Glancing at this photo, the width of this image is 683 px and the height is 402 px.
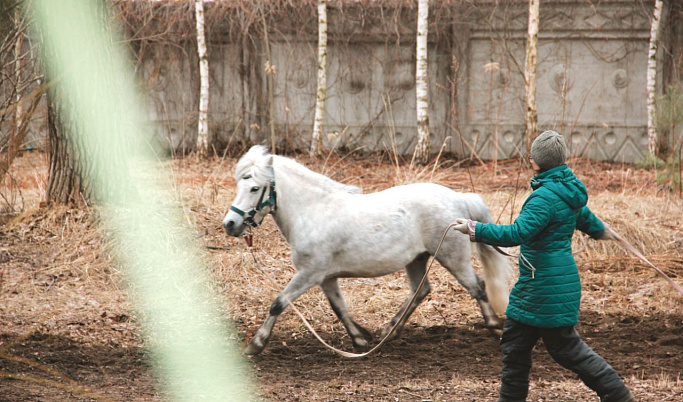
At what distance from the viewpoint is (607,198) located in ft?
29.9

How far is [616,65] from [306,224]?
1033 centimetres

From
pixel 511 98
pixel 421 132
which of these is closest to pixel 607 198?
pixel 421 132

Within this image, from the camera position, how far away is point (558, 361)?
3738 millimetres

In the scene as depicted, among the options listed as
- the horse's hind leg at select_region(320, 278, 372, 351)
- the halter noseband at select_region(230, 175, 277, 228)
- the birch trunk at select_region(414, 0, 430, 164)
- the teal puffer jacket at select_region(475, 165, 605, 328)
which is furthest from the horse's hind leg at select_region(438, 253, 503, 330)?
the birch trunk at select_region(414, 0, 430, 164)

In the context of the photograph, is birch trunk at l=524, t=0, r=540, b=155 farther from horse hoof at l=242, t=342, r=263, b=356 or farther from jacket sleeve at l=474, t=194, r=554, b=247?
jacket sleeve at l=474, t=194, r=554, b=247

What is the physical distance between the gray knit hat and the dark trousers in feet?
2.90

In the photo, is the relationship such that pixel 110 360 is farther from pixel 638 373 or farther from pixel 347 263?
pixel 638 373

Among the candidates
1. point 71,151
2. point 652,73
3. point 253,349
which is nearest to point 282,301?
point 253,349

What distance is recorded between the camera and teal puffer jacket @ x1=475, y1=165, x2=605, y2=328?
3621 millimetres

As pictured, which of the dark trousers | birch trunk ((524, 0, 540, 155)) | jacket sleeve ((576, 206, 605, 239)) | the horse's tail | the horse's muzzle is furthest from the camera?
birch trunk ((524, 0, 540, 155))

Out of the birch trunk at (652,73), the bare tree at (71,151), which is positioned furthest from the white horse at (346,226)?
the birch trunk at (652,73)

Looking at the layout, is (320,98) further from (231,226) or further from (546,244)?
(546,244)

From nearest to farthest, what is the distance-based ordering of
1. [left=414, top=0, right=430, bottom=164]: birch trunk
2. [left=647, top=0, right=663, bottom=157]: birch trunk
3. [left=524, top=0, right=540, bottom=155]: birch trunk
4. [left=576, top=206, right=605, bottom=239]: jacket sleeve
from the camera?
[left=576, top=206, right=605, bottom=239]: jacket sleeve < [left=524, top=0, right=540, bottom=155]: birch trunk < [left=414, top=0, right=430, bottom=164]: birch trunk < [left=647, top=0, right=663, bottom=157]: birch trunk

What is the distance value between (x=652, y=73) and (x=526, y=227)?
10.2m
